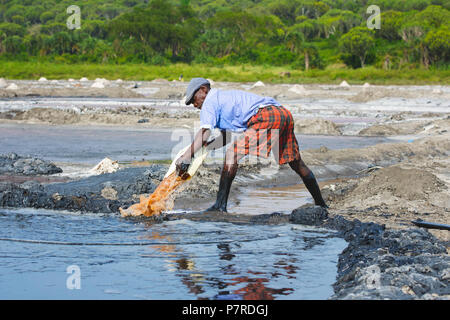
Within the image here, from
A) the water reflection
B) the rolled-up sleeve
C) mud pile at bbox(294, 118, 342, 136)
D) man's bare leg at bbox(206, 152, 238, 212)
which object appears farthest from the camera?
mud pile at bbox(294, 118, 342, 136)

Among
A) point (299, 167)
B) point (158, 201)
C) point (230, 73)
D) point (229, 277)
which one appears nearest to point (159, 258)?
point (229, 277)

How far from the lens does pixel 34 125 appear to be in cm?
1650

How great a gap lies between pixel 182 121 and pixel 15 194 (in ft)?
34.2

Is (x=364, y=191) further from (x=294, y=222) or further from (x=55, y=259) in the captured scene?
(x=55, y=259)

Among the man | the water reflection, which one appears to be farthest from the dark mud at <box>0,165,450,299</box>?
the man

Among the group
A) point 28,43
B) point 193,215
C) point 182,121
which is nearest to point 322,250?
point 193,215

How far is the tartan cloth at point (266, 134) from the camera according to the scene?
18.8 feet

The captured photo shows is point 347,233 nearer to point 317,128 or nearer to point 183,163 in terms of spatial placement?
point 183,163

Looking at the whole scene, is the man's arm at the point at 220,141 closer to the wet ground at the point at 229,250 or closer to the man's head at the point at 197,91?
the man's head at the point at 197,91

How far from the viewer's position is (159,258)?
15.8ft

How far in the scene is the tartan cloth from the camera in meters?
5.72

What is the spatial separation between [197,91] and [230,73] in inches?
1713

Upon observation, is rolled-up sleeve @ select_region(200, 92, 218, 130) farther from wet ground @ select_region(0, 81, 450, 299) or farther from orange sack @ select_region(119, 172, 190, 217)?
wet ground @ select_region(0, 81, 450, 299)

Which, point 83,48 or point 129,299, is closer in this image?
point 129,299
